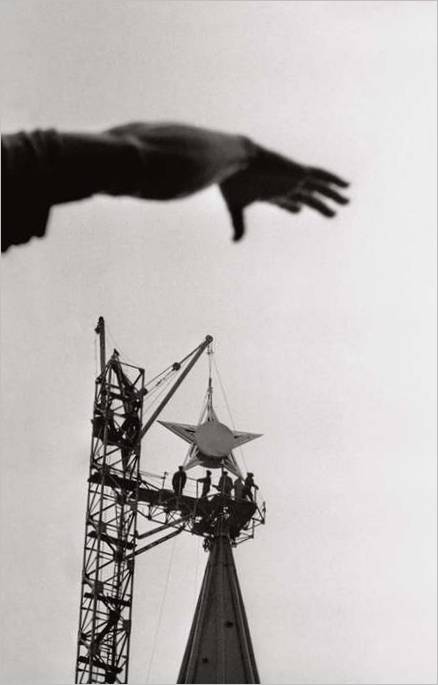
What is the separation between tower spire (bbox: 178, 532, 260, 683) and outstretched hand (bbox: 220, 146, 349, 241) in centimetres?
2293

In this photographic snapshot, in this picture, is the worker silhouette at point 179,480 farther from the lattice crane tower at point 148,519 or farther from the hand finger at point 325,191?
the hand finger at point 325,191

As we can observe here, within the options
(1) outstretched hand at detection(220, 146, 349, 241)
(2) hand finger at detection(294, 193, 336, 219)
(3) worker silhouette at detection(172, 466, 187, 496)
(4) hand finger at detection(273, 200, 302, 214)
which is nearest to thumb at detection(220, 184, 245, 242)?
(1) outstretched hand at detection(220, 146, 349, 241)

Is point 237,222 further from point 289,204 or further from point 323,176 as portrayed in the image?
point 323,176

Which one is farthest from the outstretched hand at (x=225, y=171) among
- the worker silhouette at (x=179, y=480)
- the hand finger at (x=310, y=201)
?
the worker silhouette at (x=179, y=480)

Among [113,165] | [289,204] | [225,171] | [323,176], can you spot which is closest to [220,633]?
[289,204]

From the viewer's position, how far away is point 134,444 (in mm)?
36625

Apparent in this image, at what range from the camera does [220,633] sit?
33.5 meters

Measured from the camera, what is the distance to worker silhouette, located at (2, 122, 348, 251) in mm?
10125

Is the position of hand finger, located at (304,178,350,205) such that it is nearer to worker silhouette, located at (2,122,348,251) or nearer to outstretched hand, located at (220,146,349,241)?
outstretched hand, located at (220,146,349,241)

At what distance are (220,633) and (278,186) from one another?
24123 mm

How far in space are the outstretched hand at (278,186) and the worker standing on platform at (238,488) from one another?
25.6m

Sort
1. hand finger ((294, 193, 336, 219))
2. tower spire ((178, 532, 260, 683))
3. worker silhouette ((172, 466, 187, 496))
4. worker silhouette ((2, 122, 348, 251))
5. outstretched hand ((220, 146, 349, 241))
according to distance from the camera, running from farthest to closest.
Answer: worker silhouette ((172, 466, 187, 496)) → tower spire ((178, 532, 260, 683)) → hand finger ((294, 193, 336, 219)) → outstretched hand ((220, 146, 349, 241)) → worker silhouette ((2, 122, 348, 251))

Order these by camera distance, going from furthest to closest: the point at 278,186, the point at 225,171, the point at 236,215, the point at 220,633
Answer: the point at 220,633 < the point at 236,215 < the point at 278,186 < the point at 225,171

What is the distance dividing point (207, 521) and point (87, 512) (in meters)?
3.87
